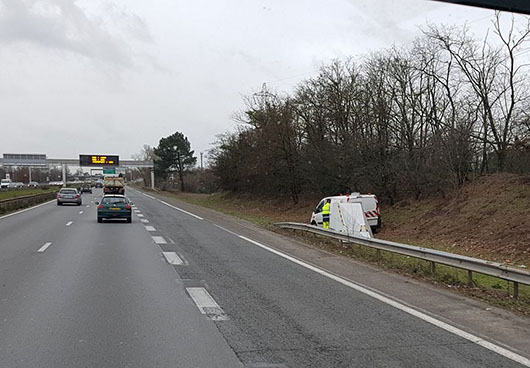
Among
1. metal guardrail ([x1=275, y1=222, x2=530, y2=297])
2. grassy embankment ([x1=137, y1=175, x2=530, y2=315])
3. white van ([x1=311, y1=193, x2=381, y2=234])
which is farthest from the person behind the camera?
white van ([x1=311, y1=193, x2=381, y2=234])

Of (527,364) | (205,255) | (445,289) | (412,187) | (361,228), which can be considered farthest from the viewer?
(412,187)

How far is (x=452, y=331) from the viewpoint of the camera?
648 cm

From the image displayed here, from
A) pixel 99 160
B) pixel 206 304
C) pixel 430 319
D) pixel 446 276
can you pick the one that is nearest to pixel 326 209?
pixel 446 276

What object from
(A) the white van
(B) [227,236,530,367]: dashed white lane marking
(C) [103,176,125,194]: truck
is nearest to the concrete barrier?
(C) [103,176,125,194]: truck

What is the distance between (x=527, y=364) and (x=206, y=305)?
4326 mm

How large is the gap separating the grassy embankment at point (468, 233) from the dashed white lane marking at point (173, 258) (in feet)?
14.4

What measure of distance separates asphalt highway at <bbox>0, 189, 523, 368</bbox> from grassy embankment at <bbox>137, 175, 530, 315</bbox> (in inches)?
83.4

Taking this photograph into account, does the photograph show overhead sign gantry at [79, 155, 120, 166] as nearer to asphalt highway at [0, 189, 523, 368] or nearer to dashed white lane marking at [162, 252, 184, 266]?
dashed white lane marking at [162, 252, 184, 266]

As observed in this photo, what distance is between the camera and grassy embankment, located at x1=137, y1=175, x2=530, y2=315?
10177mm

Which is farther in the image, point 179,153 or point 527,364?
point 179,153

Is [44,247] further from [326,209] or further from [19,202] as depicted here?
[19,202]

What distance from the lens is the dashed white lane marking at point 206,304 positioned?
7199mm

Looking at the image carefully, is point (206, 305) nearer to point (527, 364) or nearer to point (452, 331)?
point (452, 331)

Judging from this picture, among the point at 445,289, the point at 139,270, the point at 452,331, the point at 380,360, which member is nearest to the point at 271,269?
the point at 139,270
